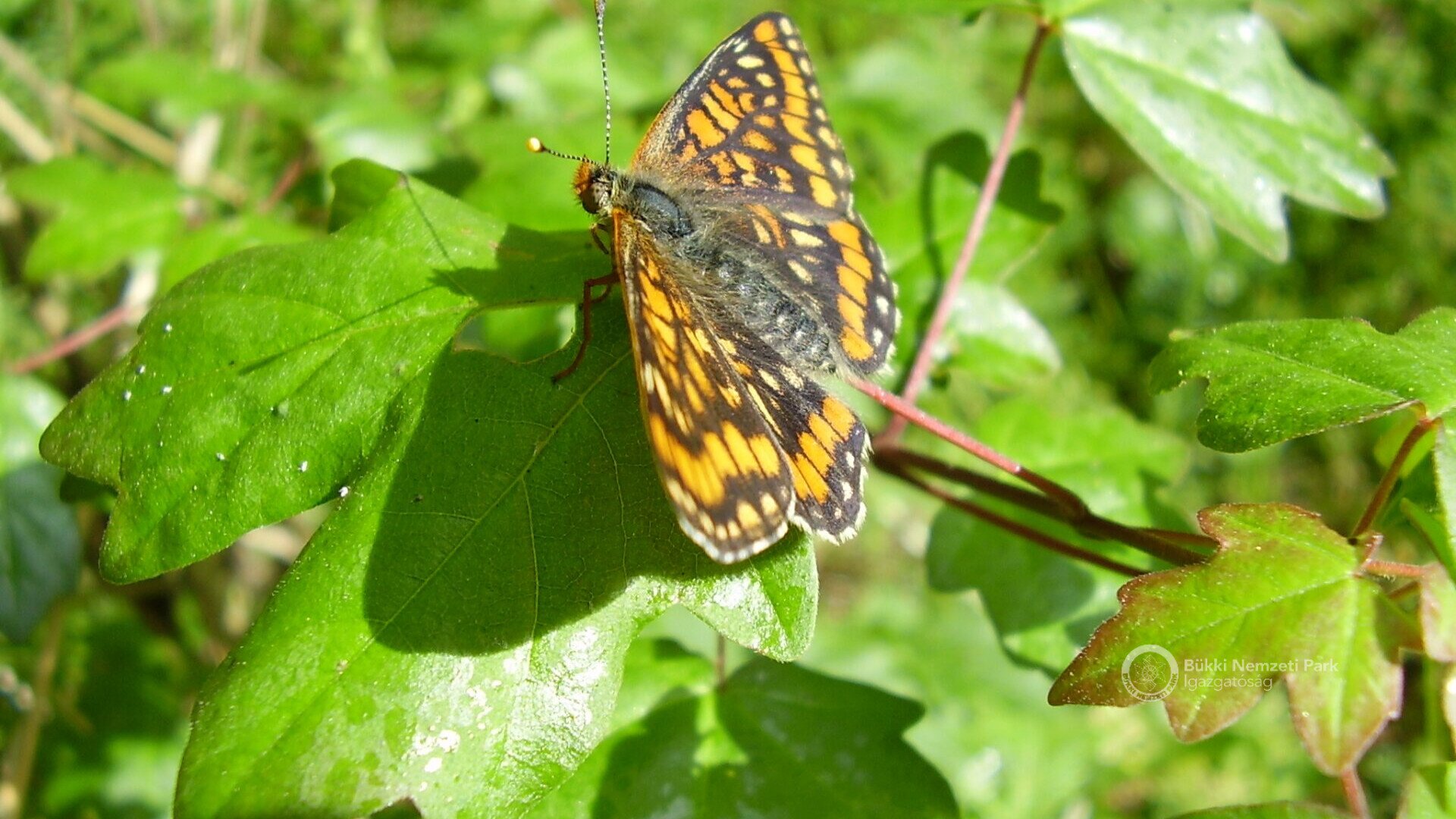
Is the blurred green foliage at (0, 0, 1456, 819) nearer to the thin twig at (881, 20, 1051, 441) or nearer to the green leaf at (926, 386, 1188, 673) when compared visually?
the green leaf at (926, 386, 1188, 673)

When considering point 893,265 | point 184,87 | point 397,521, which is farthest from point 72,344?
point 893,265

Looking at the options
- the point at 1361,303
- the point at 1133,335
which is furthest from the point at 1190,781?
the point at 1361,303

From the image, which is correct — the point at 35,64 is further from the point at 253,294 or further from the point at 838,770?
the point at 838,770

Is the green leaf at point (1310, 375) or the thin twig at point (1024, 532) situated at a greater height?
the green leaf at point (1310, 375)

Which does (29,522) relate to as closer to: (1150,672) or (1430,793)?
(1150,672)

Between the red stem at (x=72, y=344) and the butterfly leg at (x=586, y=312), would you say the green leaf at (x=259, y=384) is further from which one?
the red stem at (x=72, y=344)

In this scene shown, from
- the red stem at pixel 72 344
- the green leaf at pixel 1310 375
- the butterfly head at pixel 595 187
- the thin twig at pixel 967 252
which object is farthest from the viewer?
the red stem at pixel 72 344

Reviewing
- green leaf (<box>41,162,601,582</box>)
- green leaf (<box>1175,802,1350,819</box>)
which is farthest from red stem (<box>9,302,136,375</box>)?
green leaf (<box>1175,802,1350,819</box>)

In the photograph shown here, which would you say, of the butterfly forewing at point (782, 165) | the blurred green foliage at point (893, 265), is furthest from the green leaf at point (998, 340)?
the butterfly forewing at point (782, 165)
